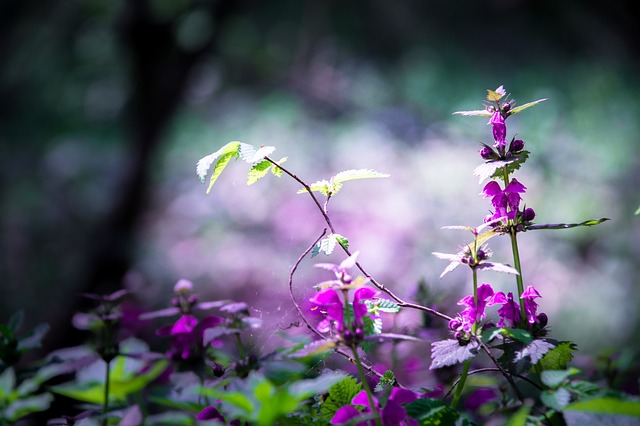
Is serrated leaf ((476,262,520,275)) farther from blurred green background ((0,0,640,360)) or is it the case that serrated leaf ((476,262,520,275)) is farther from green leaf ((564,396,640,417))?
blurred green background ((0,0,640,360))

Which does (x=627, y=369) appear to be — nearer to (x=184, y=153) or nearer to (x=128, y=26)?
(x=128, y=26)

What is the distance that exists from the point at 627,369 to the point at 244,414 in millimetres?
631

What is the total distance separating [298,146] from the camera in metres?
2.88

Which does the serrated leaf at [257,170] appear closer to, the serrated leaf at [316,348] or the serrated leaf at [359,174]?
the serrated leaf at [359,174]

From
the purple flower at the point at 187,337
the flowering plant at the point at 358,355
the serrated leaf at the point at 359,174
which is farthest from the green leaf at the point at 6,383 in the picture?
the serrated leaf at the point at 359,174

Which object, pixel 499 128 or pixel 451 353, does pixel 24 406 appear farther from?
pixel 499 128

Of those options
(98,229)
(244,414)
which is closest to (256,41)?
(98,229)

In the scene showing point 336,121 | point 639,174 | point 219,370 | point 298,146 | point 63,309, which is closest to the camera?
point 219,370

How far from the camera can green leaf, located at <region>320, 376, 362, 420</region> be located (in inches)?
22.4

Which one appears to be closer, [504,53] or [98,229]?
[98,229]

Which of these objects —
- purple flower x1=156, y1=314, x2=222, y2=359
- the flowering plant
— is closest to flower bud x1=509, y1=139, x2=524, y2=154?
the flowering plant

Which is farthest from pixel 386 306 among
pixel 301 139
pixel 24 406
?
pixel 301 139

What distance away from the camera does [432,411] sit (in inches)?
19.9

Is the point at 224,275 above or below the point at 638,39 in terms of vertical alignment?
below
